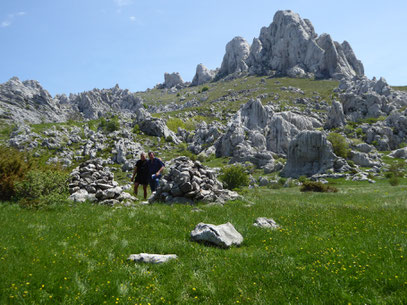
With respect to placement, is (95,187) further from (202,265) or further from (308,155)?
(308,155)

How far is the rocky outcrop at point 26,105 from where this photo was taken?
118562 millimetres

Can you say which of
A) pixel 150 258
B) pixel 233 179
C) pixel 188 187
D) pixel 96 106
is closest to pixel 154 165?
pixel 188 187

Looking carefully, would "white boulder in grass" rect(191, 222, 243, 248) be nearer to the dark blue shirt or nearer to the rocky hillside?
the dark blue shirt

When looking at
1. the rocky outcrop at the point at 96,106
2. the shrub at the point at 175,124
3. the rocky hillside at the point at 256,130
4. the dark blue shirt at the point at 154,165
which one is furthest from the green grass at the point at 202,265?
the rocky outcrop at the point at 96,106

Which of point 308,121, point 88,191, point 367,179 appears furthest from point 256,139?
point 88,191

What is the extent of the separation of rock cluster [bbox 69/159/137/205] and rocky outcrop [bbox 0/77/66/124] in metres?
114

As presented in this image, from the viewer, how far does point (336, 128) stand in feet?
295

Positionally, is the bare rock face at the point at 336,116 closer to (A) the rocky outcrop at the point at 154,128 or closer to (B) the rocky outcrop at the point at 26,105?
(A) the rocky outcrop at the point at 154,128

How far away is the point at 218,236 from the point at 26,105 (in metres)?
165

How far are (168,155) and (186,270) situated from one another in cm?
7573

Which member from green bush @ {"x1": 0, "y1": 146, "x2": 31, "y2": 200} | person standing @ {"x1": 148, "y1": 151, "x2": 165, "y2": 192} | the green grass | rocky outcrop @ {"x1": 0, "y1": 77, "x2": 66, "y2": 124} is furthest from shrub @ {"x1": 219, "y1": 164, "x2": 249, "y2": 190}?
rocky outcrop @ {"x1": 0, "y1": 77, "x2": 66, "y2": 124}

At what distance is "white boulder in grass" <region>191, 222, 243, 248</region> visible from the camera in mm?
9023

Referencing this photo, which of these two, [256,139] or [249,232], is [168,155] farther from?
[249,232]

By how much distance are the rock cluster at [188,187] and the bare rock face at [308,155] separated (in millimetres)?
40046
